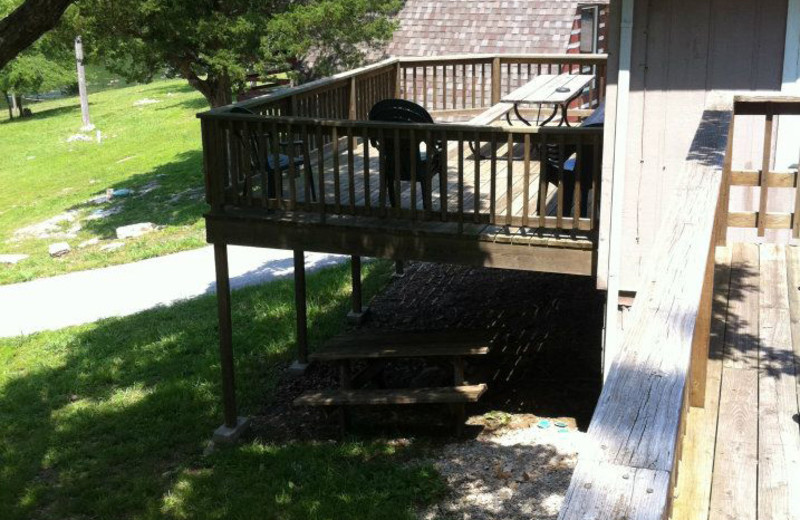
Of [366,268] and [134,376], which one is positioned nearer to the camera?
[134,376]

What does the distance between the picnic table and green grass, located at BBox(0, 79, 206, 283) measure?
27.7 feet

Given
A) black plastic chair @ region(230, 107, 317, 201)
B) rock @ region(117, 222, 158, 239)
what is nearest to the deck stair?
black plastic chair @ region(230, 107, 317, 201)

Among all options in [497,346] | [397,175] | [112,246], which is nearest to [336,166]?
[397,175]

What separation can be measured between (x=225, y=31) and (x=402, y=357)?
32.6ft

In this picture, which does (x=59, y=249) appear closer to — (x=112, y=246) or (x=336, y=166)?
(x=112, y=246)

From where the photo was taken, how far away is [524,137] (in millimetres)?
7230

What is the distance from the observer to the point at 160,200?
2198 cm

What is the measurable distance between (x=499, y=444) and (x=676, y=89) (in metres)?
3.30

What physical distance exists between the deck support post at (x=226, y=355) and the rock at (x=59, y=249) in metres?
10.3

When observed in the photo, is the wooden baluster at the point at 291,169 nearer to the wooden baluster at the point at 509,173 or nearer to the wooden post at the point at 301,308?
the wooden baluster at the point at 509,173

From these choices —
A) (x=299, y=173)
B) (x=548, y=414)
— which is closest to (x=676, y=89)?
(x=548, y=414)

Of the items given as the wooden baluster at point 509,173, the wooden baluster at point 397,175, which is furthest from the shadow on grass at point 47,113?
the wooden baluster at point 509,173

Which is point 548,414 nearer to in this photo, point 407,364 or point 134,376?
point 407,364

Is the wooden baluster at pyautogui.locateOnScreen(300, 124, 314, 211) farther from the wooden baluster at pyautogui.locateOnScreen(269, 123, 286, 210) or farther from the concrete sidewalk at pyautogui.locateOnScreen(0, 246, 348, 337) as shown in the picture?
the concrete sidewalk at pyautogui.locateOnScreen(0, 246, 348, 337)
